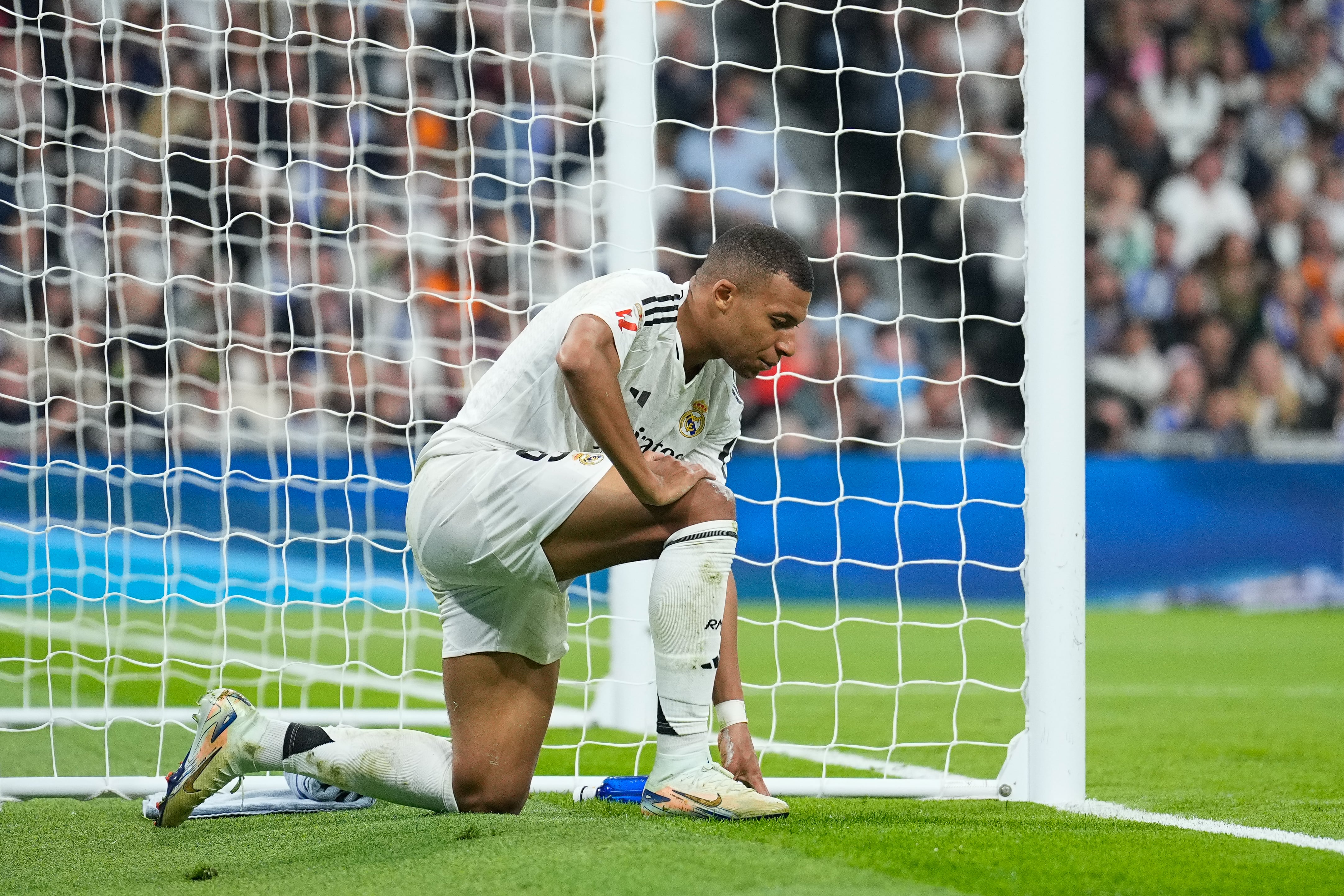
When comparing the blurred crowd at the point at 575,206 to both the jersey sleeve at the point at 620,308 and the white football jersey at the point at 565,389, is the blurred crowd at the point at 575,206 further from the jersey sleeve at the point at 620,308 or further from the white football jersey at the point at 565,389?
the jersey sleeve at the point at 620,308

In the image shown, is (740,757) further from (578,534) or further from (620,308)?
(620,308)

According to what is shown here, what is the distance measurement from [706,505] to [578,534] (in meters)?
0.29

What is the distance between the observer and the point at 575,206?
5246mm

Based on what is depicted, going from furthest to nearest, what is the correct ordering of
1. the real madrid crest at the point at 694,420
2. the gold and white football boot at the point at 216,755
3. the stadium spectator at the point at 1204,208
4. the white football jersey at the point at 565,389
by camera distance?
the stadium spectator at the point at 1204,208 → the real madrid crest at the point at 694,420 → the gold and white football boot at the point at 216,755 → the white football jersey at the point at 565,389

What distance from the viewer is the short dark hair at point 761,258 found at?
318cm

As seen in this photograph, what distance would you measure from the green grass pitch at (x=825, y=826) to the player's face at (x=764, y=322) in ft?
3.37

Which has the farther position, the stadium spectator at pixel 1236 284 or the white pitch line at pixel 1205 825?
the stadium spectator at pixel 1236 284

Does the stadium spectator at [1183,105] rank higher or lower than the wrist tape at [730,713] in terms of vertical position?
higher

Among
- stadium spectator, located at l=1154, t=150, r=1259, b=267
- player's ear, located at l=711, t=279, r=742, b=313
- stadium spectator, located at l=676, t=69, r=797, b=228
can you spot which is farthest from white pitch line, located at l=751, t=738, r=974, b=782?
stadium spectator, located at l=1154, t=150, r=1259, b=267

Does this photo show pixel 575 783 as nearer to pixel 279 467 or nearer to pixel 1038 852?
pixel 1038 852

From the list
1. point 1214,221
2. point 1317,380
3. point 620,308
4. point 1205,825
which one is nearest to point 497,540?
point 620,308

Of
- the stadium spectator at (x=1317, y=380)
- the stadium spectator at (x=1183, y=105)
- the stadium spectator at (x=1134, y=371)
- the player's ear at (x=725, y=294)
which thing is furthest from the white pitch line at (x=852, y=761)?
the stadium spectator at (x=1183, y=105)

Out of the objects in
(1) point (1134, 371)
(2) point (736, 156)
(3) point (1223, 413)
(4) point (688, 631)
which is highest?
(2) point (736, 156)

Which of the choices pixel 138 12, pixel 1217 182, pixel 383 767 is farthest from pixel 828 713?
pixel 1217 182
